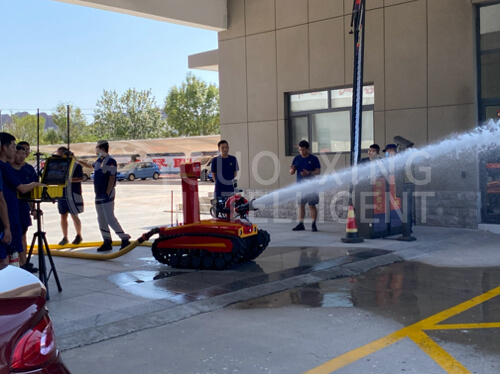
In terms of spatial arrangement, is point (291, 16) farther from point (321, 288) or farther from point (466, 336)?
point (466, 336)

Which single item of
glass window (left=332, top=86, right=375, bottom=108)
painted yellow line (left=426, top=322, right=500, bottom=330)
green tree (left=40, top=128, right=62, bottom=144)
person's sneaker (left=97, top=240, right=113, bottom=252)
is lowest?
painted yellow line (left=426, top=322, right=500, bottom=330)

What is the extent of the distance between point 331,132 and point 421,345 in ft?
30.6

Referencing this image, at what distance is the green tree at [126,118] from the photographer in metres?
79.7

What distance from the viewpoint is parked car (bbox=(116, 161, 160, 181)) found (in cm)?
4547

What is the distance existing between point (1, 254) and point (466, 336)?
4623 mm

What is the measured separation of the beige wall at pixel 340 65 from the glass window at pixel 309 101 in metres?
0.26

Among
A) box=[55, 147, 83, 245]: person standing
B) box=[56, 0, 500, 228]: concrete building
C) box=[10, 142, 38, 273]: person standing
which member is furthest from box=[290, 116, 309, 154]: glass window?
box=[10, 142, 38, 273]: person standing

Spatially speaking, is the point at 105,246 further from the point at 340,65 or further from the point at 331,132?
the point at 340,65

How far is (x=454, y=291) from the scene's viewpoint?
7.16 metres

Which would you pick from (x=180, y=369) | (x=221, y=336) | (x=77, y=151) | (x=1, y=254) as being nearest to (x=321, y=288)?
(x=221, y=336)

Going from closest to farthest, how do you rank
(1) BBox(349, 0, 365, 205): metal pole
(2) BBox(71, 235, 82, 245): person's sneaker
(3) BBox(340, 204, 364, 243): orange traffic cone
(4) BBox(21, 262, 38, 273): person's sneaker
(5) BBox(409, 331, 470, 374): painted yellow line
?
(5) BBox(409, 331, 470, 374): painted yellow line → (4) BBox(21, 262, 38, 273): person's sneaker → (3) BBox(340, 204, 364, 243): orange traffic cone → (1) BBox(349, 0, 365, 205): metal pole → (2) BBox(71, 235, 82, 245): person's sneaker

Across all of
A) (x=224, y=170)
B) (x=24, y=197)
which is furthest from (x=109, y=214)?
(x=24, y=197)

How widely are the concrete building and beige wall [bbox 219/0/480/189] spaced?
0.9 inches

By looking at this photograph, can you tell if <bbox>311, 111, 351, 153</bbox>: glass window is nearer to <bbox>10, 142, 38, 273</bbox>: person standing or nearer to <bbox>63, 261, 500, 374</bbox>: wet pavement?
<bbox>63, 261, 500, 374</bbox>: wet pavement
